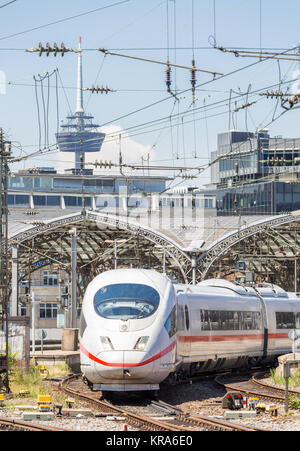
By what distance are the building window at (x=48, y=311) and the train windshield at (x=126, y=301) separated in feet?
242

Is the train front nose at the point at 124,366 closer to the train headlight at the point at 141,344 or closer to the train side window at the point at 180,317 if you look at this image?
the train headlight at the point at 141,344

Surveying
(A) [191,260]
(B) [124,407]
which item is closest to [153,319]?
(B) [124,407]

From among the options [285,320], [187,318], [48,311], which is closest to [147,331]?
[187,318]

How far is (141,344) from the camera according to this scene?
23.0m

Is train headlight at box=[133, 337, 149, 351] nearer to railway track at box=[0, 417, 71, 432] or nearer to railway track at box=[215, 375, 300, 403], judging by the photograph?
railway track at box=[215, 375, 300, 403]

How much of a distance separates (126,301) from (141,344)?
4.59 feet

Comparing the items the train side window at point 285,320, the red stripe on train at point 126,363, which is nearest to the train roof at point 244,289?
the train side window at point 285,320

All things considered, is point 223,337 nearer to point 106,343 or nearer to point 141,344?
point 141,344

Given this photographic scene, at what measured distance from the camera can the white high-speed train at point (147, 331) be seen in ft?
75.1

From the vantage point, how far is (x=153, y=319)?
2350 centimetres

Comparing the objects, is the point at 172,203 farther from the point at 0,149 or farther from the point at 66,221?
the point at 0,149

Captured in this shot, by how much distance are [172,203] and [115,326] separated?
115 metres

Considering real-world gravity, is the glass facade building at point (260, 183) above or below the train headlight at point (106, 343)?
above

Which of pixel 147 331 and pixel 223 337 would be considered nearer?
pixel 147 331
